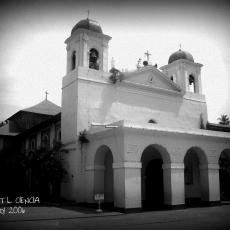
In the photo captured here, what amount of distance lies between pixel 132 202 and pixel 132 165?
6.53 ft

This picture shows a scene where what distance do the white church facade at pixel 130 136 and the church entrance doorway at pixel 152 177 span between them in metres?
0.07

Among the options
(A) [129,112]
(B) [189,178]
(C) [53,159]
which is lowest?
(B) [189,178]

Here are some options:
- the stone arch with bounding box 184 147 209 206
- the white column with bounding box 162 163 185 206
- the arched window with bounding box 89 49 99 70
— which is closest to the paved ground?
the white column with bounding box 162 163 185 206

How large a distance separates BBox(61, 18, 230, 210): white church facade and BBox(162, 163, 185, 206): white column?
57mm

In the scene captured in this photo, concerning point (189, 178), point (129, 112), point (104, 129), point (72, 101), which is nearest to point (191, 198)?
point (189, 178)

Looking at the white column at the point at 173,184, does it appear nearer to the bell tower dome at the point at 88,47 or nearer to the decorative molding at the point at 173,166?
the decorative molding at the point at 173,166

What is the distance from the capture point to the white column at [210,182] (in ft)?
65.1

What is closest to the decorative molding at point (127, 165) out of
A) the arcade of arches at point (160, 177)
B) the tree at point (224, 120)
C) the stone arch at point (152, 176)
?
the arcade of arches at point (160, 177)

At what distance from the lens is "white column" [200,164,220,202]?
19844 mm

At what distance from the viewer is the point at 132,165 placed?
17.0 metres

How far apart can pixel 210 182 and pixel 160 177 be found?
3374mm

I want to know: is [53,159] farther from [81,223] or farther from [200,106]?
[200,106]

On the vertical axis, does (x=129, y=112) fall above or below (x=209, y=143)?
above

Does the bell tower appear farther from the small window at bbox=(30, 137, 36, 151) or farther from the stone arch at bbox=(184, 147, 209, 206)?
the small window at bbox=(30, 137, 36, 151)
